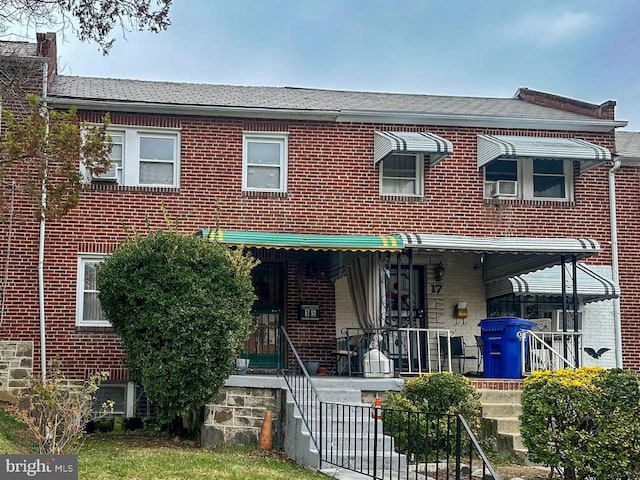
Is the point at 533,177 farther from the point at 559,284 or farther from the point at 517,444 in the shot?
the point at 517,444

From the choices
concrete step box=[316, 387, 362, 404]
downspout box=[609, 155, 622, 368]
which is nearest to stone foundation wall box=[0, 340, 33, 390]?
concrete step box=[316, 387, 362, 404]

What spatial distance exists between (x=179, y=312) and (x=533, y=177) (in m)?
8.89

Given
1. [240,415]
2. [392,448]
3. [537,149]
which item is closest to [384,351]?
[240,415]

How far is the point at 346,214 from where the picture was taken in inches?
709

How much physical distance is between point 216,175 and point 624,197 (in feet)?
28.2

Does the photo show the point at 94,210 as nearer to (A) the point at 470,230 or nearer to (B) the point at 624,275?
(A) the point at 470,230

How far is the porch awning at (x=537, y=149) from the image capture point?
17.6 meters

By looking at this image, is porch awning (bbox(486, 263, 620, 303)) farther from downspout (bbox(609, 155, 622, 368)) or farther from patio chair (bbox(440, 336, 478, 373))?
patio chair (bbox(440, 336, 478, 373))

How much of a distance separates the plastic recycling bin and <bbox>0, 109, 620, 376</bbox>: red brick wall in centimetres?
257

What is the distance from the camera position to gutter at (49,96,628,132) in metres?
17.3

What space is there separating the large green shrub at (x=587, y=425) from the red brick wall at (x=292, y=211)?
6.95 meters

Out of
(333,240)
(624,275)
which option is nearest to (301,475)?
(333,240)

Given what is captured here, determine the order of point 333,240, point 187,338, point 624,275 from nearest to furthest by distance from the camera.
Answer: point 187,338
point 333,240
point 624,275

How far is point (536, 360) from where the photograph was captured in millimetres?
16547
